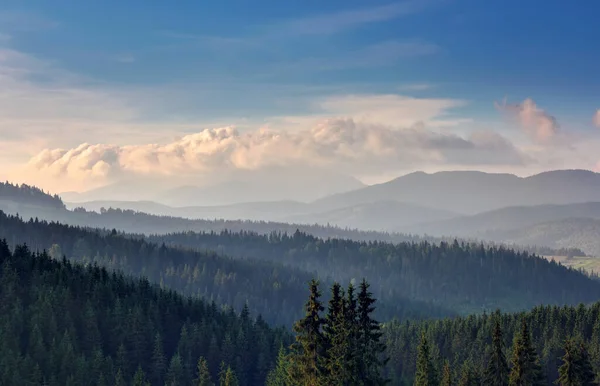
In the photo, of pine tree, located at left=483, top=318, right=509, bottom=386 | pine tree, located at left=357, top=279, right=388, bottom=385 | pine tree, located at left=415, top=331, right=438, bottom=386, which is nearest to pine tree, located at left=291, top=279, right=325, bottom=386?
pine tree, located at left=357, top=279, right=388, bottom=385

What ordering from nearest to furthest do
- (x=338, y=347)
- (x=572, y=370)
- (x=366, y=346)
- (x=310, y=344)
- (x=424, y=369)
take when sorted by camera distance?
(x=338, y=347) → (x=310, y=344) → (x=366, y=346) → (x=572, y=370) → (x=424, y=369)

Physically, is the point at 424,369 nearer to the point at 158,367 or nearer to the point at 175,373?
the point at 175,373

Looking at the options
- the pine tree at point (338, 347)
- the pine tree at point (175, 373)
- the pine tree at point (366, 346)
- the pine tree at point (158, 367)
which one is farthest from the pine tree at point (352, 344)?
the pine tree at point (158, 367)

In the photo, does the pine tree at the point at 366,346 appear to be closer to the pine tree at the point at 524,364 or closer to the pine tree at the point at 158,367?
the pine tree at the point at 524,364

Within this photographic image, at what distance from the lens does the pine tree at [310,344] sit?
3044 inches

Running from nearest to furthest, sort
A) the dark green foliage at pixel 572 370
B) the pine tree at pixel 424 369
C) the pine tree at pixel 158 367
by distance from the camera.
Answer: the dark green foliage at pixel 572 370 → the pine tree at pixel 424 369 → the pine tree at pixel 158 367

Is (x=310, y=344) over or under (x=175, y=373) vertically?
over

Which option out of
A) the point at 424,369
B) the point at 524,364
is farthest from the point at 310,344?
the point at 424,369

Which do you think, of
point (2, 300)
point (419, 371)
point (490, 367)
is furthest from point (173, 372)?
point (490, 367)

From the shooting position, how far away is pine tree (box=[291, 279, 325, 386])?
77.3 meters

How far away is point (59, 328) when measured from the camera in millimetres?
196375

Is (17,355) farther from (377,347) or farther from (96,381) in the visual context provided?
(377,347)

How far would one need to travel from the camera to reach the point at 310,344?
78.7 metres

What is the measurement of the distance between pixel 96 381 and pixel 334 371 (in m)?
107
